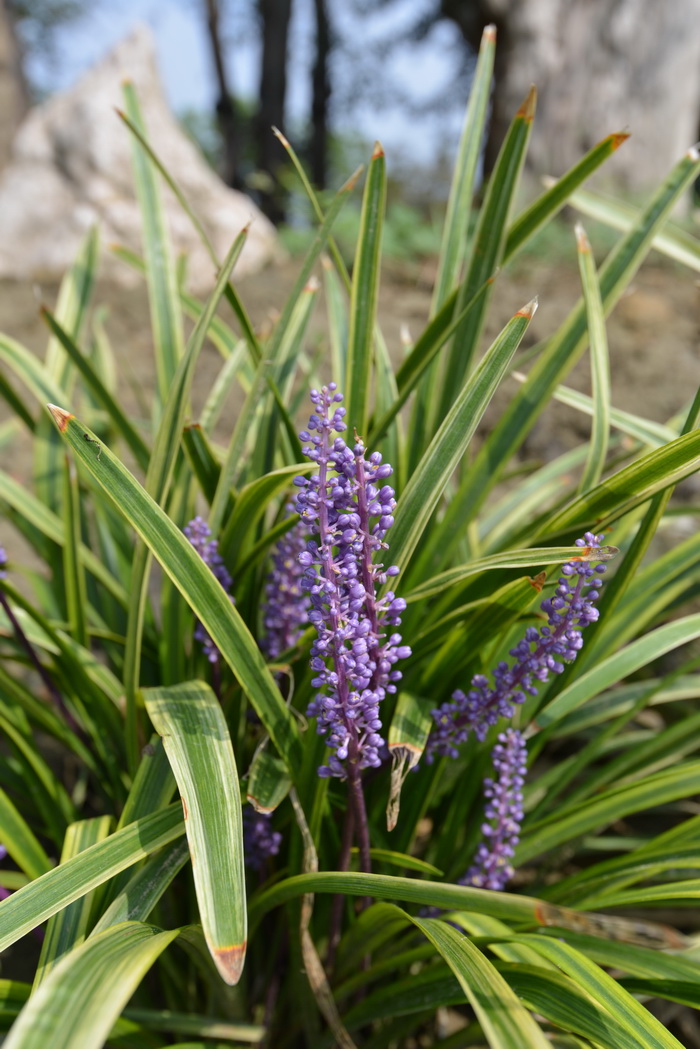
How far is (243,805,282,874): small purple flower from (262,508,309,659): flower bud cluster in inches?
10.1

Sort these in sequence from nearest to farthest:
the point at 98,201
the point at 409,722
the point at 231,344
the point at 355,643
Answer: the point at 355,643 → the point at 409,722 → the point at 231,344 → the point at 98,201

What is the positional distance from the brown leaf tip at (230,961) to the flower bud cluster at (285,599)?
0.53 meters

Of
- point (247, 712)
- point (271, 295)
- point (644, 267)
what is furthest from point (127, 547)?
point (644, 267)

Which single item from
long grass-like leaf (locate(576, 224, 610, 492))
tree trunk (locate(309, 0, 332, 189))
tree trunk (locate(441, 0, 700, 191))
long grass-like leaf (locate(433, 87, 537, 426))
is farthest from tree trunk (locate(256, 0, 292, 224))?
long grass-like leaf (locate(576, 224, 610, 492))

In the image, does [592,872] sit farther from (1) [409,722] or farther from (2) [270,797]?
(2) [270,797]

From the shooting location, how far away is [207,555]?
125 cm

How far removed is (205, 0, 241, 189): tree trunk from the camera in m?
10.4

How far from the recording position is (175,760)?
1.03 m

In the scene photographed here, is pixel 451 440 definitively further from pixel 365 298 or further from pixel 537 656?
pixel 365 298

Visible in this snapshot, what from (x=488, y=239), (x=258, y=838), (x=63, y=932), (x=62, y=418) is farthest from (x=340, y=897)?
(x=488, y=239)

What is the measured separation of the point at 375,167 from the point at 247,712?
0.98 meters

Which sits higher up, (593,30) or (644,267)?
(593,30)

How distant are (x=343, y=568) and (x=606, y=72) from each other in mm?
5485

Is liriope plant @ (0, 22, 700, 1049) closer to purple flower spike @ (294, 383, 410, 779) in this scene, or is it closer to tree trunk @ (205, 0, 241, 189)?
purple flower spike @ (294, 383, 410, 779)
